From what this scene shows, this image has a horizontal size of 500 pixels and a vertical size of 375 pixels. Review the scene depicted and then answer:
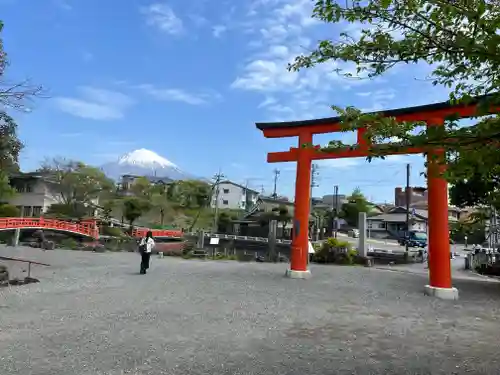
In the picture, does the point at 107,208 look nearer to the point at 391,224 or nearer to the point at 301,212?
the point at 301,212

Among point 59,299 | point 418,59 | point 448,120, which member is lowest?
point 59,299

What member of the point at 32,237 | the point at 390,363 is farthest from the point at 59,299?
the point at 32,237

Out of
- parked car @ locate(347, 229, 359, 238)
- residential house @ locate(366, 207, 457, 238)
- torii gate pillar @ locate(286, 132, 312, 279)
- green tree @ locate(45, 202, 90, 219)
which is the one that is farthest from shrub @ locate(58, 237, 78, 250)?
residential house @ locate(366, 207, 457, 238)

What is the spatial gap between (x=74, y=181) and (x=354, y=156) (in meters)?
33.7

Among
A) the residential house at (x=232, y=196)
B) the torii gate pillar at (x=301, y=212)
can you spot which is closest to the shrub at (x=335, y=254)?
the torii gate pillar at (x=301, y=212)

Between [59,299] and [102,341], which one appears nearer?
[102,341]

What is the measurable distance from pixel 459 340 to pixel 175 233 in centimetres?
3362

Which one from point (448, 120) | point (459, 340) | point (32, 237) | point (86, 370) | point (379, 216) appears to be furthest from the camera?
point (379, 216)

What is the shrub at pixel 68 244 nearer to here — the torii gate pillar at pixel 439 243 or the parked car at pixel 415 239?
the torii gate pillar at pixel 439 243

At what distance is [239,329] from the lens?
21.5 ft

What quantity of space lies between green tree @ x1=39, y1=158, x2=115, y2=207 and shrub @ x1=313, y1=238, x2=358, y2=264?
26860mm

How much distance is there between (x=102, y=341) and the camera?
224 inches

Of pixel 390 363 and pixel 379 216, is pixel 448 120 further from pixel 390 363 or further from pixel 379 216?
pixel 379 216

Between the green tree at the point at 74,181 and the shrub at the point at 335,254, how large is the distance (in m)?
26.9
